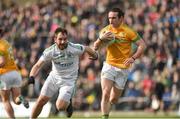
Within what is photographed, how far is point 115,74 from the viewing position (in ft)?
66.6

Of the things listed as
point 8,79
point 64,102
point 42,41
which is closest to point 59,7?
point 42,41

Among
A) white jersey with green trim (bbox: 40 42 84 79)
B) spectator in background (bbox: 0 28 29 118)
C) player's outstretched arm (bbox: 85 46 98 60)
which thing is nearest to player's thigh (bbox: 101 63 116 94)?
player's outstretched arm (bbox: 85 46 98 60)

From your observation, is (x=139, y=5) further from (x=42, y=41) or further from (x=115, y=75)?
(x=115, y=75)

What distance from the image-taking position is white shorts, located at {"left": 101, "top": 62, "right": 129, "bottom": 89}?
2023 centimetres

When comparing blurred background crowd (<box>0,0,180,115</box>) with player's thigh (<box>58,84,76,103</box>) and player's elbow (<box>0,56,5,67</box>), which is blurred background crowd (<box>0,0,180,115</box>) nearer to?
player's elbow (<box>0,56,5,67</box>)

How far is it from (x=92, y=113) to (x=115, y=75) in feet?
40.3

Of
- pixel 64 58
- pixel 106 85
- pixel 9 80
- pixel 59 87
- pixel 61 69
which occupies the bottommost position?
pixel 106 85

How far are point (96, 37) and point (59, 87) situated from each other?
15.6m

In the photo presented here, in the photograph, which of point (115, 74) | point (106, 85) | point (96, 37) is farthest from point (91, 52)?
point (96, 37)

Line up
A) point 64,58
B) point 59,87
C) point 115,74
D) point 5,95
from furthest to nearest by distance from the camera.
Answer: point 5,95, point 115,74, point 59,87, point 64,58

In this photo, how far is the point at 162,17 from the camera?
34406mm

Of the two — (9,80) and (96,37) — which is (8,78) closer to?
(9,80)

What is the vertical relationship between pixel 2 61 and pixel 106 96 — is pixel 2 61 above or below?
above

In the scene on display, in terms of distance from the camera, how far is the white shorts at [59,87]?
18578mm
